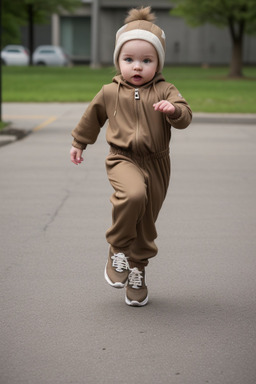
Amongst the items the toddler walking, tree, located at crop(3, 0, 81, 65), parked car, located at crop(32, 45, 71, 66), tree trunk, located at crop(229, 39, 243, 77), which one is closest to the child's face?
the toddler walking

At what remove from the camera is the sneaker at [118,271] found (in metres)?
4.41

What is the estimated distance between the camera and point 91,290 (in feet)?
16.4

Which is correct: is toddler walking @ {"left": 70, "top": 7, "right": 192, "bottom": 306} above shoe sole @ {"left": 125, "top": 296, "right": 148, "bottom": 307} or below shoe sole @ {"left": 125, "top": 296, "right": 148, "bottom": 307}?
above

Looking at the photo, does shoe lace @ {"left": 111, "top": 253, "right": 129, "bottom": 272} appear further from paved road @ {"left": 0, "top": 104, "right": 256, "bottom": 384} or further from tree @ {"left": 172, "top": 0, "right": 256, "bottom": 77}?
tree @ {"left": 172, "top": 0, "right": 256, "bottom": 77}

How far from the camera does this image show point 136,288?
15.2ft

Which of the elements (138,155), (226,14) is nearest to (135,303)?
(138,155)

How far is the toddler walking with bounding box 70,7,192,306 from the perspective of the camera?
4.31 meters

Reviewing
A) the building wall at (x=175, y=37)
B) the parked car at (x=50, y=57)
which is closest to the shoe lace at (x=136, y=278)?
the building wall at (x=175, y=37)

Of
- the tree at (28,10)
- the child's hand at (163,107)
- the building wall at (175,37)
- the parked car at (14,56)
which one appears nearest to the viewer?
the child's hand at (163,107)

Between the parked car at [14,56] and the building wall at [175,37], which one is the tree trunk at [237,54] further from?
the parked car at [14,56]

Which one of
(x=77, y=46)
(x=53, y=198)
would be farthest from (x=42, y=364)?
(x=77, y=46)

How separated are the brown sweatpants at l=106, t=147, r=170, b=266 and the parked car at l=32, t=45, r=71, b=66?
53659 millimetres

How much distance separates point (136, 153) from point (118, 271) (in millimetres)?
689

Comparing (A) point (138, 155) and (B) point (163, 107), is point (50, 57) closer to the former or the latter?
(A) point (138, 155)
